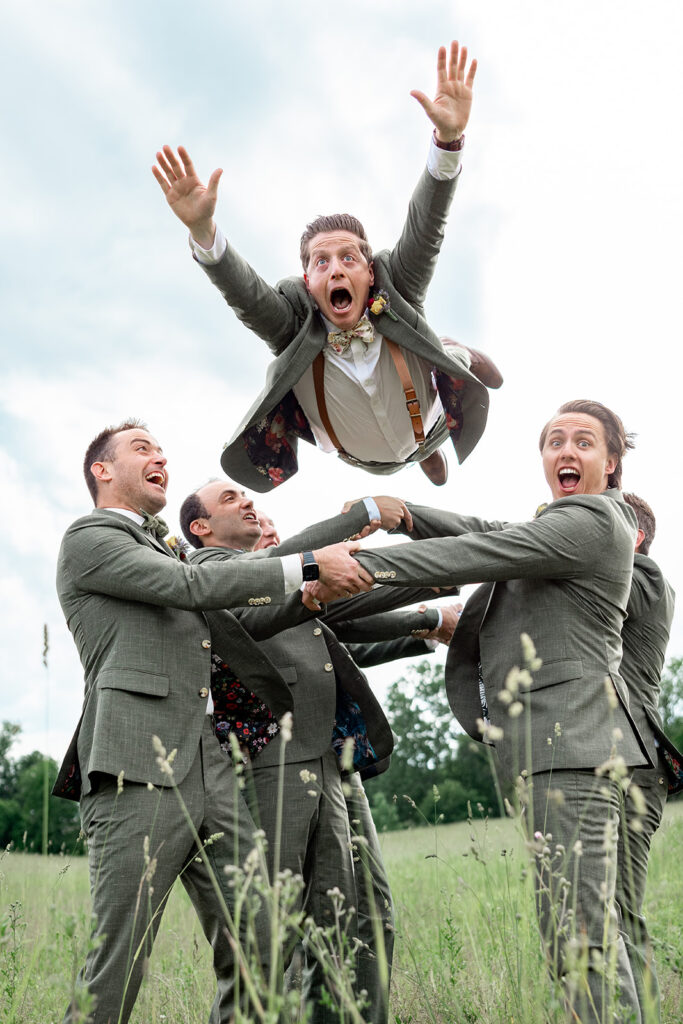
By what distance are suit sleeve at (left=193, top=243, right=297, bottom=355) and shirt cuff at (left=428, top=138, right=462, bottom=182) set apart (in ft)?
3.63

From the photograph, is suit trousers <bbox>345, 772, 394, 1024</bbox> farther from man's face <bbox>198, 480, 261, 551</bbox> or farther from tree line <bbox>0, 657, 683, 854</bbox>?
tree line <bbox>0, 657, 683, 854</bbox>

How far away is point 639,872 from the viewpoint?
454 cm

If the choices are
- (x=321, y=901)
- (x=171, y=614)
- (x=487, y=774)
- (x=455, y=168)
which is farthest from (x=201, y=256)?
(x=487, y=774)

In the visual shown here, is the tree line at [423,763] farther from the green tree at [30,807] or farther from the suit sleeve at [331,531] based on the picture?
the suit sleeve at [331,531]

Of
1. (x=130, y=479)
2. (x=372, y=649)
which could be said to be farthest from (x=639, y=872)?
(x=130, y=479)

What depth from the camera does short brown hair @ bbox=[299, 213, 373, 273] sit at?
229 inches

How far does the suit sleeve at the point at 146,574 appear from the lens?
4.29 m

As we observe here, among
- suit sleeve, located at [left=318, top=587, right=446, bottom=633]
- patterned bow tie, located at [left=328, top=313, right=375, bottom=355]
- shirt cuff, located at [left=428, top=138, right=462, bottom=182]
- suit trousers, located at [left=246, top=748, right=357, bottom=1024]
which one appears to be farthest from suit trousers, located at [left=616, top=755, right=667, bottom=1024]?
shirt cuff, located at [left=428, top=138, right=462, bottom=182]

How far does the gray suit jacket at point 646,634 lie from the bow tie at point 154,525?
2.42m

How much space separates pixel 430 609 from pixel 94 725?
9.08 feet

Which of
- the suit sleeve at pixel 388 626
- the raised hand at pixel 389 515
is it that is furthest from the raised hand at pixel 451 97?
the suit sleeve at pixel 388 626

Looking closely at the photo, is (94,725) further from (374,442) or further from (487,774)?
(487,774)

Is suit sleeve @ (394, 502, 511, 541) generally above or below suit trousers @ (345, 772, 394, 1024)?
above

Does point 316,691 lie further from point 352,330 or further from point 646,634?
point 352,330
